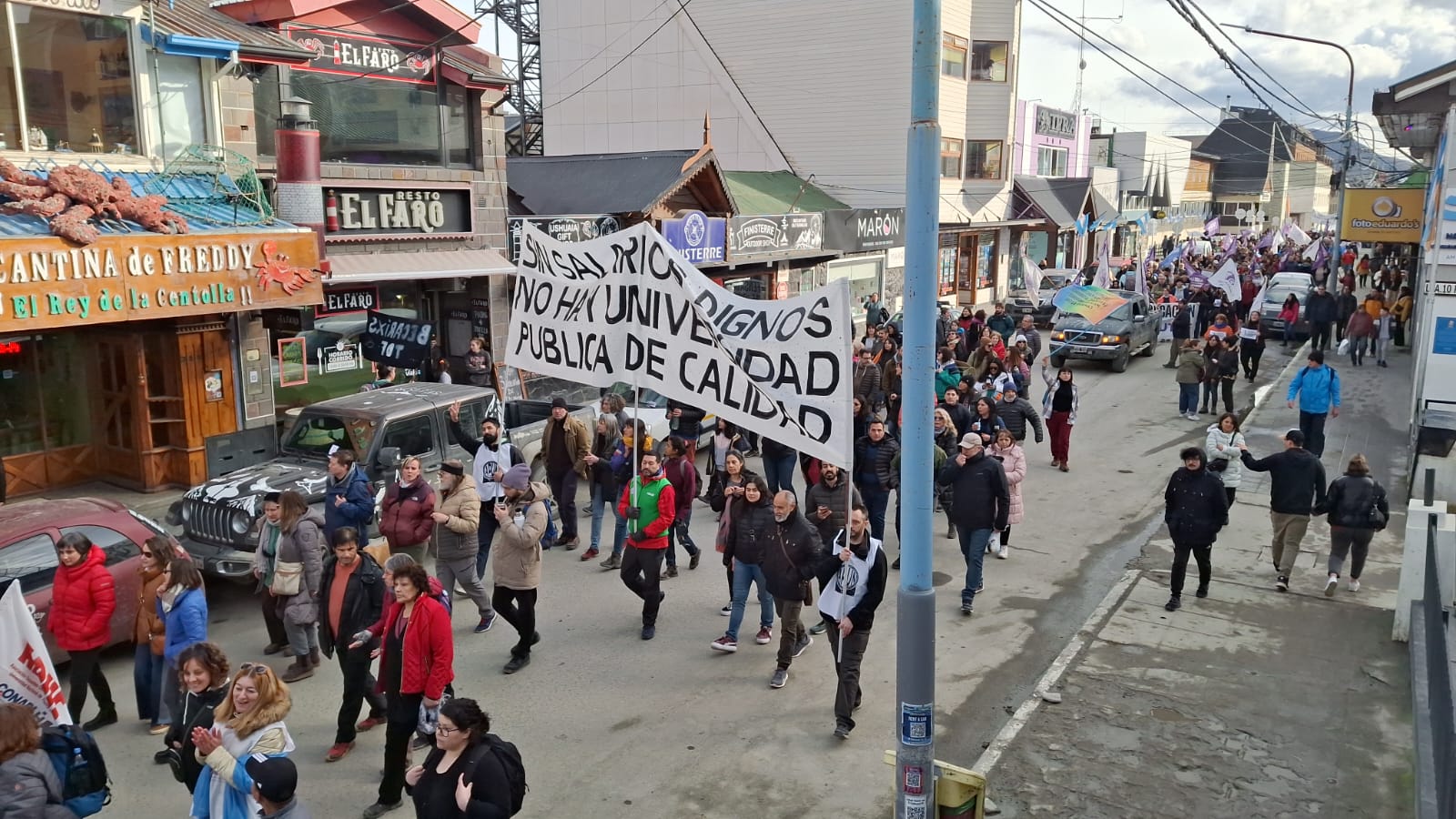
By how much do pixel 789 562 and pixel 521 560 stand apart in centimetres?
209

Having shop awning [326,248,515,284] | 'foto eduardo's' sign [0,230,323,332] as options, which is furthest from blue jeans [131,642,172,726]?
shop awning [326,248,515,284]

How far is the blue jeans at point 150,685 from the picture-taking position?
25.1 feet

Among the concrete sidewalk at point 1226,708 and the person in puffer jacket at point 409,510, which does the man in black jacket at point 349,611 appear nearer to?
the person in puffer jacket at point 409,510

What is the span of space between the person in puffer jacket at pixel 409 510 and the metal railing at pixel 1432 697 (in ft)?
23.3

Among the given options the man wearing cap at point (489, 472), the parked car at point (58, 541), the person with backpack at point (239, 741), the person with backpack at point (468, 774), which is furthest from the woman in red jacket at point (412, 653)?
the man wearing cap at point (489, 472)

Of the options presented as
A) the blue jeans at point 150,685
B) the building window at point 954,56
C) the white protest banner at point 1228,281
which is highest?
the building window at point 954,56

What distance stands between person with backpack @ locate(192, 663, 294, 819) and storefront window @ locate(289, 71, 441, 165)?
518 inches

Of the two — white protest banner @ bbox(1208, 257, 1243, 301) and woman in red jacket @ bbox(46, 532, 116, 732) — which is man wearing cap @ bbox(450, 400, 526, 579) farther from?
white protest banner @ bbox(1208, 257, 1243, 301)

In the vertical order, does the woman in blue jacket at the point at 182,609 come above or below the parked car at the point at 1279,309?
below

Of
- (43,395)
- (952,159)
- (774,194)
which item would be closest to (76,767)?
(43,395)

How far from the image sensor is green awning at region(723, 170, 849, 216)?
28094 mm

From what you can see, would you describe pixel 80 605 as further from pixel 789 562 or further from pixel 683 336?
pixel 789 562

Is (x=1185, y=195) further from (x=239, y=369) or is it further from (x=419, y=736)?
(x=419, y=736)

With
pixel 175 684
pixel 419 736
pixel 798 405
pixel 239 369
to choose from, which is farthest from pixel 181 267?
pixel 798 405
